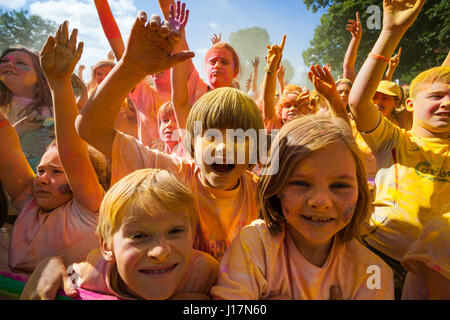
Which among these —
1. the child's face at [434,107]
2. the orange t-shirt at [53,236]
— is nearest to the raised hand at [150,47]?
the orange t-shirt at [53,236]

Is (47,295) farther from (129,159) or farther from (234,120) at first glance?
(234,120)

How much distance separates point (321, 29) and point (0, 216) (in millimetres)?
12541

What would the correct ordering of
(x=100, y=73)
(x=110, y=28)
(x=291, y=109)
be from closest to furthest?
(x=110, y=28) → (x=291, y=109) → (x=100, y=73)

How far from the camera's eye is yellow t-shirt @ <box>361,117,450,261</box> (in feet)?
5.23

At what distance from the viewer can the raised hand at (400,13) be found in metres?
1.68

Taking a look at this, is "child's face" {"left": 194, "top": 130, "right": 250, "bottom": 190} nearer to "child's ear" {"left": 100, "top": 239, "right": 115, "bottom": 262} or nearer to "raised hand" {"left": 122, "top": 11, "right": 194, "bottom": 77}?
"raised hand" {"left": 122, "top": 11, "right": 194, "bottom": 77}

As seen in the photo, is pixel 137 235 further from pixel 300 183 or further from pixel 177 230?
pixel 300 183

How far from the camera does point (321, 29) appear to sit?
37.9ft

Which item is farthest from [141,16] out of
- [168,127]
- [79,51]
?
[168,127]

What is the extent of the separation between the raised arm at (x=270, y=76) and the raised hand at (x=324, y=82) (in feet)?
2.48

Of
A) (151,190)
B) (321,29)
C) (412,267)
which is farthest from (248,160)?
(321,29)

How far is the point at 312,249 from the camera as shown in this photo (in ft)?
4.07

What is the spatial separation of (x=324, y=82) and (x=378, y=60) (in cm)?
32

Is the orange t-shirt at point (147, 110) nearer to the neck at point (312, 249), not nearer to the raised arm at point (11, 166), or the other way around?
the raised arm at point (11, 166)
